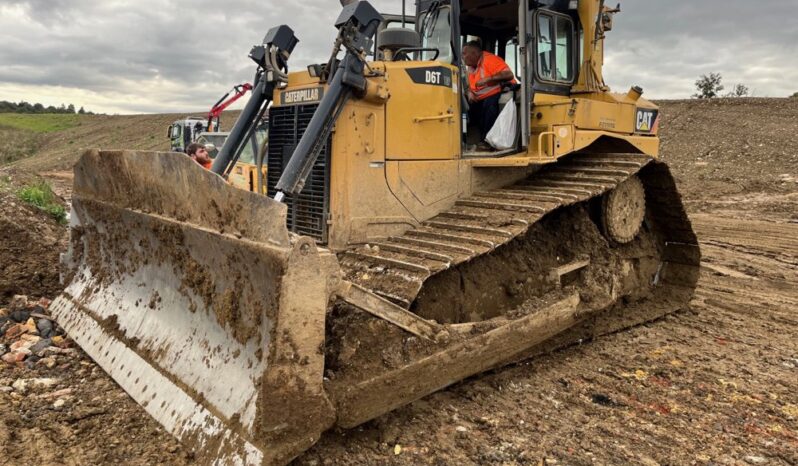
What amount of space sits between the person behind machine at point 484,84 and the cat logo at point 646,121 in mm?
1506

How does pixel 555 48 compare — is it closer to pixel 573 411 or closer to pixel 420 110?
pixel 420 110

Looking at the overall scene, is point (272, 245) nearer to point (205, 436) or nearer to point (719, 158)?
point (205, 436)

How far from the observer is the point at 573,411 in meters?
3.79

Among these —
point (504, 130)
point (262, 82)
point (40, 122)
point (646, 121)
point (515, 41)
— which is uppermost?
point (40, 122)

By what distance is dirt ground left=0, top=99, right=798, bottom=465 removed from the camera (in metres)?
3.20

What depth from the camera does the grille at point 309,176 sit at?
4.29 metres

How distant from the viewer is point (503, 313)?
443 centimetres

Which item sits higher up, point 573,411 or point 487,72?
point 487,72

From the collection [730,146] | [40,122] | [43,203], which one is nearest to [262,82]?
[43,203]

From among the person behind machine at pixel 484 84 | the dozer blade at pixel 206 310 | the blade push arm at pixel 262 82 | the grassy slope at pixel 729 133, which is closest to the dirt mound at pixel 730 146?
the grassy slope at pixel 729 133

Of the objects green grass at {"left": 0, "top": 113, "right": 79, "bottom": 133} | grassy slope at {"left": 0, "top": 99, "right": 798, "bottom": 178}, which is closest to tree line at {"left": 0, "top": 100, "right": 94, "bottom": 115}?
green grass at {"left": 0, "top": 113, "right": 79, "bottom": 133}

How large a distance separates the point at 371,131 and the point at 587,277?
2073mm

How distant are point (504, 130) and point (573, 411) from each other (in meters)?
2.31

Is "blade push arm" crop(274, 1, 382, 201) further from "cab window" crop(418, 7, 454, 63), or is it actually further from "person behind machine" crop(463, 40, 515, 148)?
"person behind machine" crop(463, 40, 515, 148)
